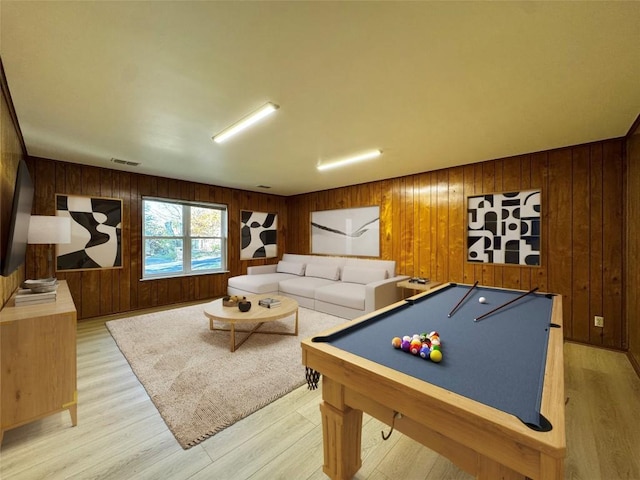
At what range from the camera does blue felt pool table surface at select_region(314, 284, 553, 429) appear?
3.06ft

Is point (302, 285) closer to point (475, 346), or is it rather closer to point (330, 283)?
point (330, 283)

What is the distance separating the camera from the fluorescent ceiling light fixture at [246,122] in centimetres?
220

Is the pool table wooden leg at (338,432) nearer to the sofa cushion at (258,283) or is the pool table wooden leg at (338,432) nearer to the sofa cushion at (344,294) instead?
the sofa cushion at (344,294)

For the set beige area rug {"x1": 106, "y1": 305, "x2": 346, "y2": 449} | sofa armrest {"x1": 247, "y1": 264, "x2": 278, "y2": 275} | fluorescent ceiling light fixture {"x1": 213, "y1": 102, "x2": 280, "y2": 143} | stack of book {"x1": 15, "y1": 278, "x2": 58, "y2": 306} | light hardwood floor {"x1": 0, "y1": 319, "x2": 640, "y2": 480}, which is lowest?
light hardwood floor {"x1": 0, "y1": 319, "x2": 640, "y2": 480}

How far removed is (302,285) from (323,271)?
0.70m

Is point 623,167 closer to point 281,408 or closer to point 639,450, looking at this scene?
point 639,450

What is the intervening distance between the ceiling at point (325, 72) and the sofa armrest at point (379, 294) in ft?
6.23

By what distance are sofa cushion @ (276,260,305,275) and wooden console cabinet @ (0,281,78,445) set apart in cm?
397

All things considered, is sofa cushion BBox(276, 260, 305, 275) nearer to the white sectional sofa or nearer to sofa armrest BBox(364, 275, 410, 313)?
the white sectional sofa

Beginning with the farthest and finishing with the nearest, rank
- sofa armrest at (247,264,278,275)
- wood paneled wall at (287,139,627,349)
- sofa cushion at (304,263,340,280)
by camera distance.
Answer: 1. sofa armrest at (247,264,278,275)
2. sofa cushion at (304,263,340,280)
3. wood paneled wall at (287,139,627,349)

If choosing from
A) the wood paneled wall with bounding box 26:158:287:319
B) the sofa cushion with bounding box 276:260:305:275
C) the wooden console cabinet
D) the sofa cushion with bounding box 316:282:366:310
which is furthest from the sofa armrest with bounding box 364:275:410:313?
the wood paneled wall with bounding box 26:158:287:319

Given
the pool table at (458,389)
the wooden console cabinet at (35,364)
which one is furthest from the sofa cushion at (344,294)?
the wooden console cabinet at (35,364)

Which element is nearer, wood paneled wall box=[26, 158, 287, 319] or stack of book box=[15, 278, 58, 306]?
stack of book box=[15, 278, 58, 306]

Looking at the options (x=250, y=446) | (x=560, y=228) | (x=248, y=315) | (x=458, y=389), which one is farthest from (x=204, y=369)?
(x=560, y=228)
